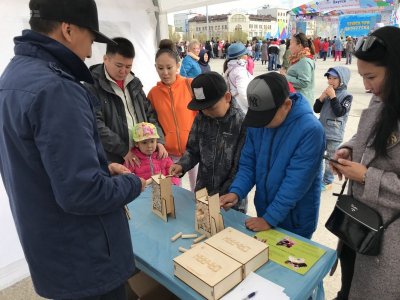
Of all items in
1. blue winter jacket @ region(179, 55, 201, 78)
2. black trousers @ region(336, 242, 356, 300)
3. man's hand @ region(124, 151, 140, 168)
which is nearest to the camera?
black trousers @ region(336, 242, 356, 300)

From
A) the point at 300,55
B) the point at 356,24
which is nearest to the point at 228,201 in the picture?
the point at 300,55

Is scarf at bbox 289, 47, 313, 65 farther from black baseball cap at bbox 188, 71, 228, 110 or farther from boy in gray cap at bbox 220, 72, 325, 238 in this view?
boy in gray cap at bbox 220, 72, 325, 238

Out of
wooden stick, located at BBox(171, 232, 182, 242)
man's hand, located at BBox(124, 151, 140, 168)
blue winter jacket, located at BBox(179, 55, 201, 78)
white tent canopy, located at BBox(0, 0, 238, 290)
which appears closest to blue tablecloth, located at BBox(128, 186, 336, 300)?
wooden stick, located at BBox(171, 232, 182, 242)

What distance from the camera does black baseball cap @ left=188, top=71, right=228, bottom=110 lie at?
1586mm

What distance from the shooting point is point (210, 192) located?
5.96 feet

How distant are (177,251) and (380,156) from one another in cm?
86

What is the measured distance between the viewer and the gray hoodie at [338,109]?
112 inches

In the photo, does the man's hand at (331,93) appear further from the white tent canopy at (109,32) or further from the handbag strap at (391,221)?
the handbag strap at (391,221)

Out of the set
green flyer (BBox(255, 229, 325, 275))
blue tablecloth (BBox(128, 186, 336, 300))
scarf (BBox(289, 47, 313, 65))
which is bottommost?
blue tablecloth (BBox(128, 186, 336, 300))

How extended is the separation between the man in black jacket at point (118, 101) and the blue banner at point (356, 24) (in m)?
19.1

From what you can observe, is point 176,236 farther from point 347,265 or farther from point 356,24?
point 356,24

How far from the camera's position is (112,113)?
2.05 metres

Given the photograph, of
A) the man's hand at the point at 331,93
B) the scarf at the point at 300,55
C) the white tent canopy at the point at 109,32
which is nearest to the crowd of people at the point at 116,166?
the white tent canopy at the point at 109,32

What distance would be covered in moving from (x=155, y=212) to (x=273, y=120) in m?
0.75
